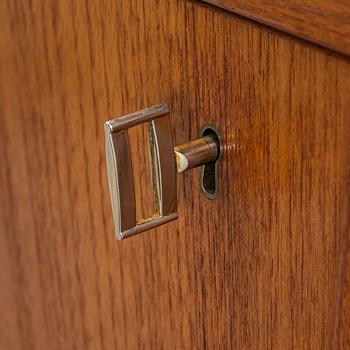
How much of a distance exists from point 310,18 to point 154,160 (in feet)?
0.33

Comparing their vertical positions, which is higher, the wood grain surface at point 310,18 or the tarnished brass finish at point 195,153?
the wood grain surface at point 310,18

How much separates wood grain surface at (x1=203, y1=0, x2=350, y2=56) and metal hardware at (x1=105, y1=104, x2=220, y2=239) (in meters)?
0.06

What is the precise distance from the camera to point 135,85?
0.39 meters

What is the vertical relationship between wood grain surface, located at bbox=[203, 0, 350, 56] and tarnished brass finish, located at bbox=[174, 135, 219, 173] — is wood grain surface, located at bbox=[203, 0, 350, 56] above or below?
above

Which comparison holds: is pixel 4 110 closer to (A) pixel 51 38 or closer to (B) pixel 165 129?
(A) pixel 51 38

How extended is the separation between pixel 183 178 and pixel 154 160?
1.1 inches

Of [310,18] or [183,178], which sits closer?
[310,18]

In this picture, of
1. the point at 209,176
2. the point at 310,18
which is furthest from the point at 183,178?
the point at 310,18

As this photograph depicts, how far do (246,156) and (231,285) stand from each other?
59mm

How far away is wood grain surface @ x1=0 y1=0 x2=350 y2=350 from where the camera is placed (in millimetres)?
304

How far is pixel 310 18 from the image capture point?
27 cm

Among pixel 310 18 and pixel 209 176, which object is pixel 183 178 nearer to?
pixel 209 176

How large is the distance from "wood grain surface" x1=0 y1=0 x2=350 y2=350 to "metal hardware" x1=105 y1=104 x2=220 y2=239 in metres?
0.01

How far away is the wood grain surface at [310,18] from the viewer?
0.26 metres
